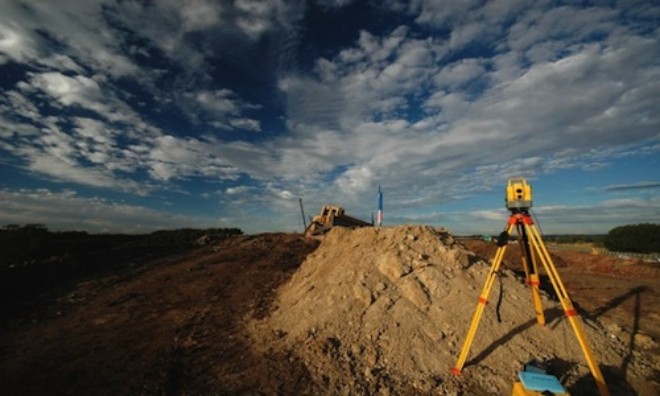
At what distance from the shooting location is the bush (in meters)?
48.0

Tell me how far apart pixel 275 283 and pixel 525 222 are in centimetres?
1044

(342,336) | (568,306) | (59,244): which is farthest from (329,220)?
(59,244)

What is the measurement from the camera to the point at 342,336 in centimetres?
800

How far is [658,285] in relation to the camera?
18.5 metres

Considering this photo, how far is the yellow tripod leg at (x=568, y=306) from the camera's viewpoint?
16.7ft

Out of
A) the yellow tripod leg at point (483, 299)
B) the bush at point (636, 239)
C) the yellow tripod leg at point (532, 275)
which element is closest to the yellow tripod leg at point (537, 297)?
the yellow tripod leg at point (532, 275)

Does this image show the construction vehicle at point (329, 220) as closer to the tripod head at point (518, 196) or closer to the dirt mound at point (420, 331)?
the dirt mound at point (420, 331)

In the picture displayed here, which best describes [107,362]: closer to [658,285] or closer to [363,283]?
[363,283]

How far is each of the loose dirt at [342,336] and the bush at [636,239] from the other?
152 ft

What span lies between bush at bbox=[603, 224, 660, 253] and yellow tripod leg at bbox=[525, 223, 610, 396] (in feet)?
188

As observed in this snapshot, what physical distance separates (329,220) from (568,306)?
1772 cm

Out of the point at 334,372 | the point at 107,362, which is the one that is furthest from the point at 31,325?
the point at 334,372

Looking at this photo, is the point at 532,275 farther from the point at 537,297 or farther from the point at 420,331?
the point at 420,331

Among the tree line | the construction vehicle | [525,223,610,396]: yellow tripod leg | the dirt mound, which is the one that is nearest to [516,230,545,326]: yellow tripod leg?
the dirt mound
